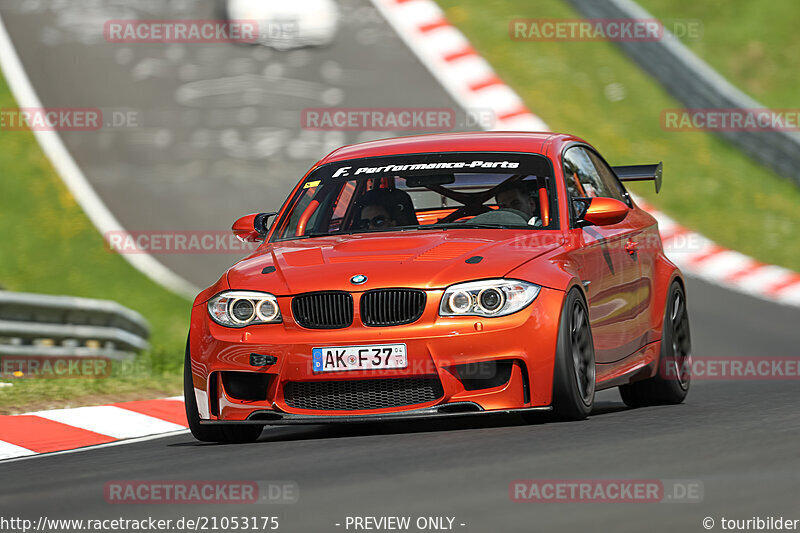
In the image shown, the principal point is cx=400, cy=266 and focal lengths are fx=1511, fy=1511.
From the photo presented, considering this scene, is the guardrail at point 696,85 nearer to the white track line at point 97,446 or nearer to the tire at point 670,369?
the tire at point 670,369

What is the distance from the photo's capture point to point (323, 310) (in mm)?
7613

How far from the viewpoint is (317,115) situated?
76.5 ft

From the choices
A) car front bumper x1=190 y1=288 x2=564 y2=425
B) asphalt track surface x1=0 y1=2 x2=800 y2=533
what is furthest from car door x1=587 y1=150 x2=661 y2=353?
car front bumper x1=190 y1=288 x2=564 y2=425

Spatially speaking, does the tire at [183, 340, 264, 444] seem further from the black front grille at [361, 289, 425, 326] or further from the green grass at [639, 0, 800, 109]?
the green grass at [639, 0, 800, 109]

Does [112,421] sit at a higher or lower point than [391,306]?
lower

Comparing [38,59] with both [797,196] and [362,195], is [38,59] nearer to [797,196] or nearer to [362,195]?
[797,196]

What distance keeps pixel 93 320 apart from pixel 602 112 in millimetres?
12532

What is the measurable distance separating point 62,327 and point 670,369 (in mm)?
5910

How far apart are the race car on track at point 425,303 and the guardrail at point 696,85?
43.0 ft

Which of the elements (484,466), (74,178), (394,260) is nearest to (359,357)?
(394,260)

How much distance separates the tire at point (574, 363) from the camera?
755cm

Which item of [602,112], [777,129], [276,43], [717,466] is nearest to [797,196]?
[777,129]

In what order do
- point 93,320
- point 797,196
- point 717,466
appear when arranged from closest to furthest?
point 717,466 → point 93,320 → point 797,196

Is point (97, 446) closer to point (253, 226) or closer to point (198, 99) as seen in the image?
point (253, 226)
